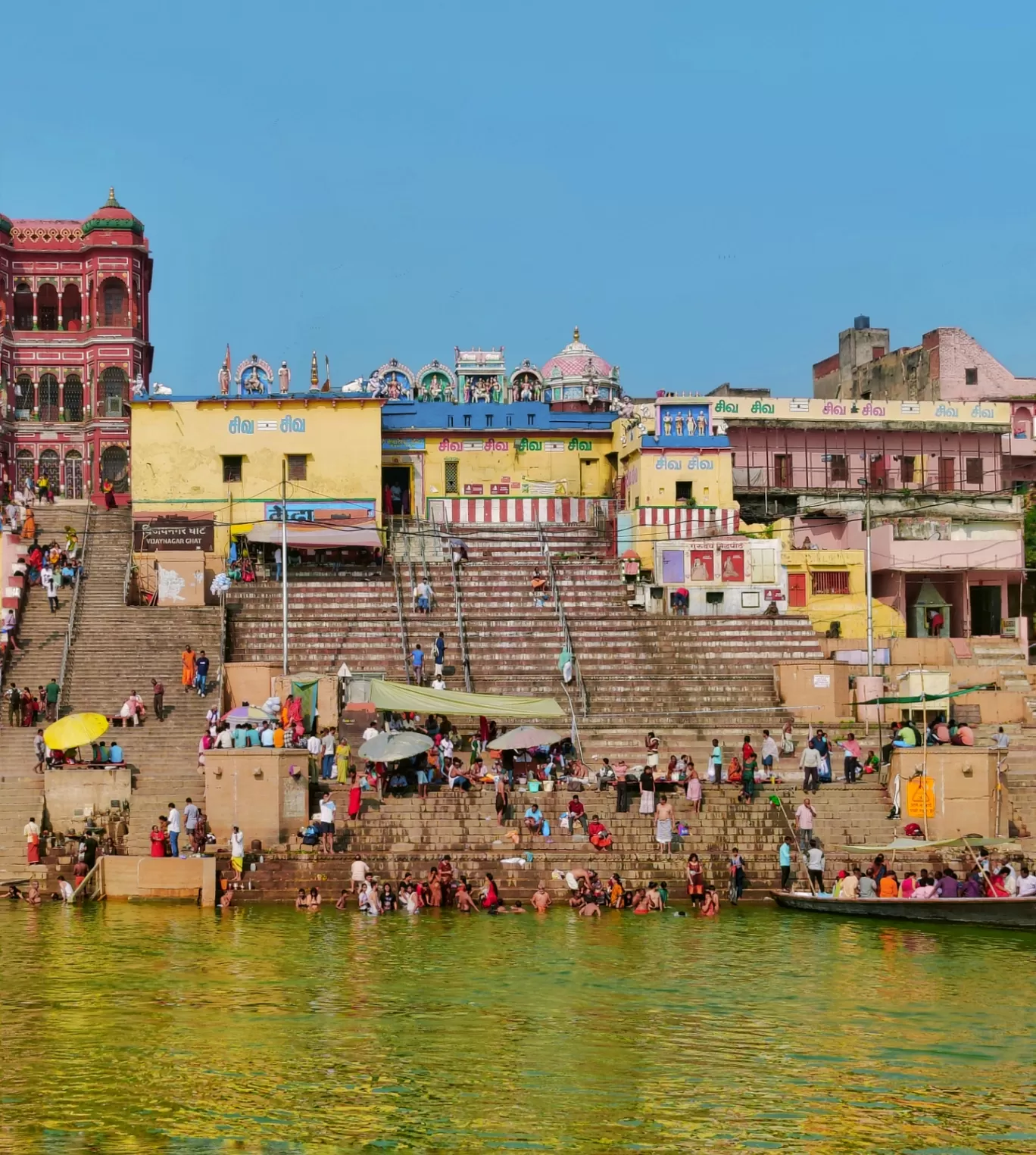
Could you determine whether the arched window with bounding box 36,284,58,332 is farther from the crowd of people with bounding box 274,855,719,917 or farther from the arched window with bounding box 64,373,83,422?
the crowd of people with bounding box 274,855,719,917

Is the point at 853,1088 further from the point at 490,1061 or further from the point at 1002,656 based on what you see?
the point at 1002,656

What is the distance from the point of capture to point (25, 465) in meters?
59.9

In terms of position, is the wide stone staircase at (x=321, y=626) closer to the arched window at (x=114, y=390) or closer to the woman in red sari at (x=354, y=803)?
the woman in red sari at (x=354, y=803)

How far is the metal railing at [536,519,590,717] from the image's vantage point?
41281 millimetres

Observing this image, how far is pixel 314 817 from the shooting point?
3328 cm

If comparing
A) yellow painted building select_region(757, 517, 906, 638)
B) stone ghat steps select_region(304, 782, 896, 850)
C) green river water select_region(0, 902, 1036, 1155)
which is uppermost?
yellow painted building select_region(757, 517, 906, 638)

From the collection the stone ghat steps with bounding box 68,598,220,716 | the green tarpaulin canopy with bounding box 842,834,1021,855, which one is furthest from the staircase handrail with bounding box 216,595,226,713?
the green tarpaulin canopy with bounding box 842,834,1021,855

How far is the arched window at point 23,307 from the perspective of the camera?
61.9 meters

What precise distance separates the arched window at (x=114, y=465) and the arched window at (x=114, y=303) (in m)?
4.61

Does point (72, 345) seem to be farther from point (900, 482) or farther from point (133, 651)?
point (900, 482)

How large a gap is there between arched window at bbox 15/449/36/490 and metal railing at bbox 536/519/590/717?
17515mm

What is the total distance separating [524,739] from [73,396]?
3064cm

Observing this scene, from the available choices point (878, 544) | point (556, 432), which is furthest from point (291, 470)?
point (878, 544)

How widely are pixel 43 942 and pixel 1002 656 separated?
28570 millimetres
